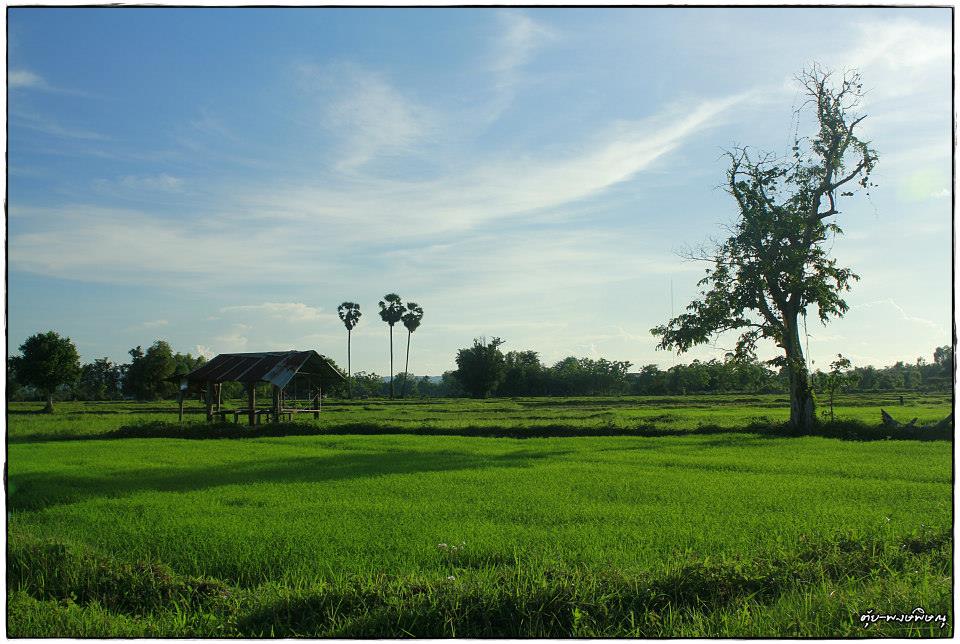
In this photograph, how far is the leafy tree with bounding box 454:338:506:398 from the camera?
48344mm

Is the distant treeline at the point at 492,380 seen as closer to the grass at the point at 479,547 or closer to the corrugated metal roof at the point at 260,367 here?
the corrugated metal roof at the point at 260,367

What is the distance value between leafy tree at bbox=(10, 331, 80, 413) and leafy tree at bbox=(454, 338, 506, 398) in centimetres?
2384

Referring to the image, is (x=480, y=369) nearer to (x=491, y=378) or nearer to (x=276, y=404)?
(x=491, y=378)

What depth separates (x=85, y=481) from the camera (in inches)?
412

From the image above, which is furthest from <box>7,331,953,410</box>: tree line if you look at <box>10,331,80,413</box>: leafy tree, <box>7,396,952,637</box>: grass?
<box>7,396,952,637</box>: grass

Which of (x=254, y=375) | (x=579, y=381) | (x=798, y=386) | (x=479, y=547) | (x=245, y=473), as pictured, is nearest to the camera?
(x=479, y=547)

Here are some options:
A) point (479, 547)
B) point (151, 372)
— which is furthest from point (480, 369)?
point (479, 547)

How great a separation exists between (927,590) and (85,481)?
413 inches

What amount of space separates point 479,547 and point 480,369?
42434mm

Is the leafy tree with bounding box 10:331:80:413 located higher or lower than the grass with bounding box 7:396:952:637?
higher

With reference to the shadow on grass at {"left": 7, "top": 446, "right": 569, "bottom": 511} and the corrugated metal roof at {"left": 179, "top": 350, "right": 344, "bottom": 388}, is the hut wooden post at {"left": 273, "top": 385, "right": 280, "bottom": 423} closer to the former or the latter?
the corrugated metal roof at {"left": 179, "top": 350, "right": 344, "bottom": 388}

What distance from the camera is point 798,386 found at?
782 inches

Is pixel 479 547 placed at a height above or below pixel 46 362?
below

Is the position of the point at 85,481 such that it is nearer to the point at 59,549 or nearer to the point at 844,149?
the point at 59,549
